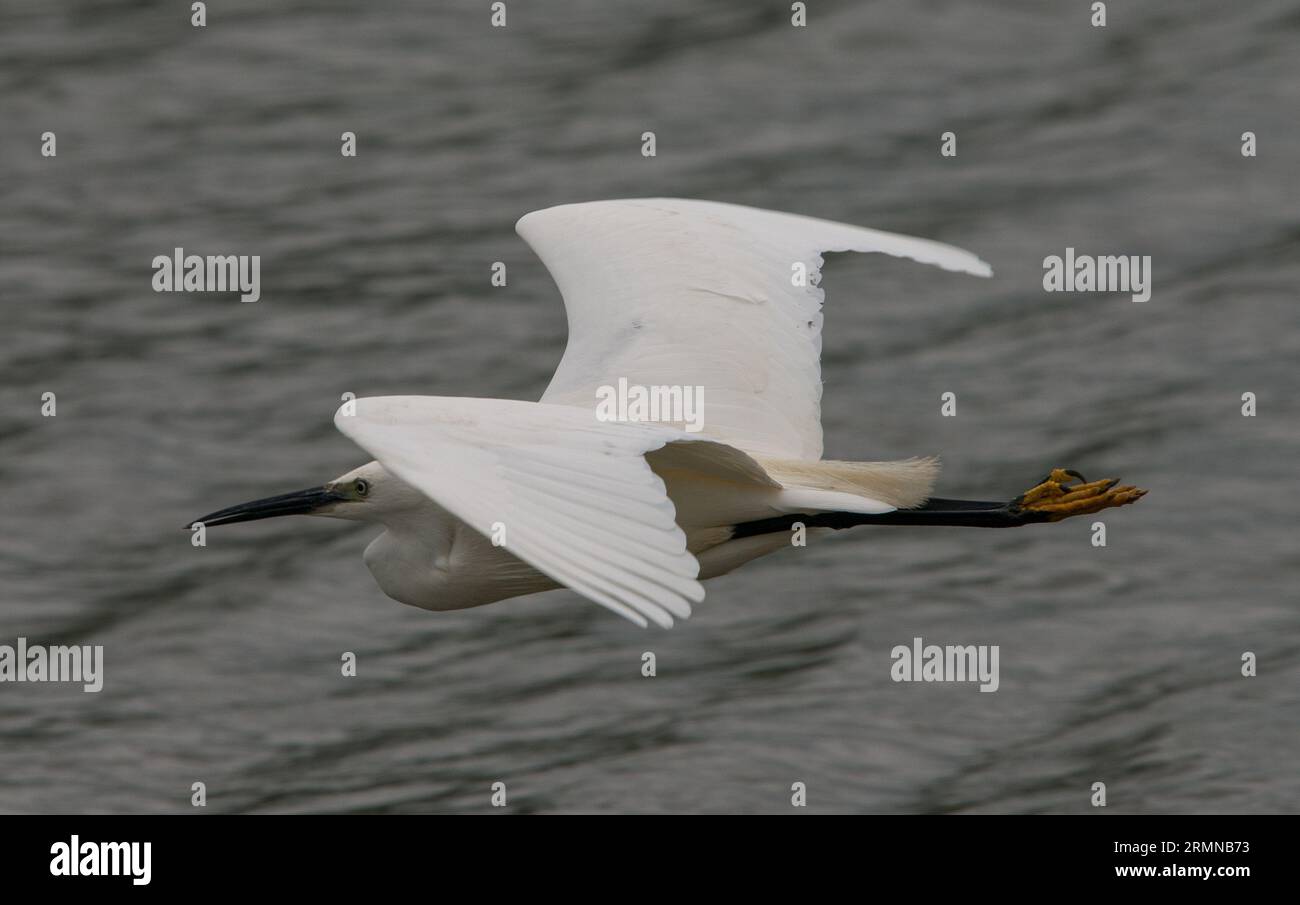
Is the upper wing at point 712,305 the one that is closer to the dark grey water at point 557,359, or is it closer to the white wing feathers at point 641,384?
the white wing feathers at point 641,384

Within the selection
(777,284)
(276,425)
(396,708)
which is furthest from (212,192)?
(777,284)

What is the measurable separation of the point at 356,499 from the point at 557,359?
8.03m

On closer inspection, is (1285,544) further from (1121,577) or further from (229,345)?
(229,345)

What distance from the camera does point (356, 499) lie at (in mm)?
8469

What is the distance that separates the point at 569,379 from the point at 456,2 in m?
13.3

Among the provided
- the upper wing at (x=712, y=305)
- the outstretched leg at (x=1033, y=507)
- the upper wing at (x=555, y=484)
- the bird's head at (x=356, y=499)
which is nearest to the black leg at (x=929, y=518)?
the outstretched leg at (x=1033, y=507)

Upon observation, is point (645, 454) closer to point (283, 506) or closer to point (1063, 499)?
point (283, 506)

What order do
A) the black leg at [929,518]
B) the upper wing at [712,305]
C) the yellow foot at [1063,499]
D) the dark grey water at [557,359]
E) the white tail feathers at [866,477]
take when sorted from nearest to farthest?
the white tail feathers at [866,477] < the black leg at [929,518] < the upper wing at [712,305] < the yellow foot at [1063,499] < the dark grey water at [557,359]

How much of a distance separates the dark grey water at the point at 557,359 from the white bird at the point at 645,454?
4690 millimetres

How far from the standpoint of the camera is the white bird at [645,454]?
6387 mm

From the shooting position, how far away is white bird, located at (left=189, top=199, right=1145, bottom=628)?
21.0 ft

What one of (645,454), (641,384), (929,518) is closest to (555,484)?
(645,454)

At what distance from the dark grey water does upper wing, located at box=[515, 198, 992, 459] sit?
4.63 meters

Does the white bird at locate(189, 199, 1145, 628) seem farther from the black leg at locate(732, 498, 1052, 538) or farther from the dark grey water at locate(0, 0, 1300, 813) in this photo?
the dark grey water at locate(0, 0, 1300, 813)
